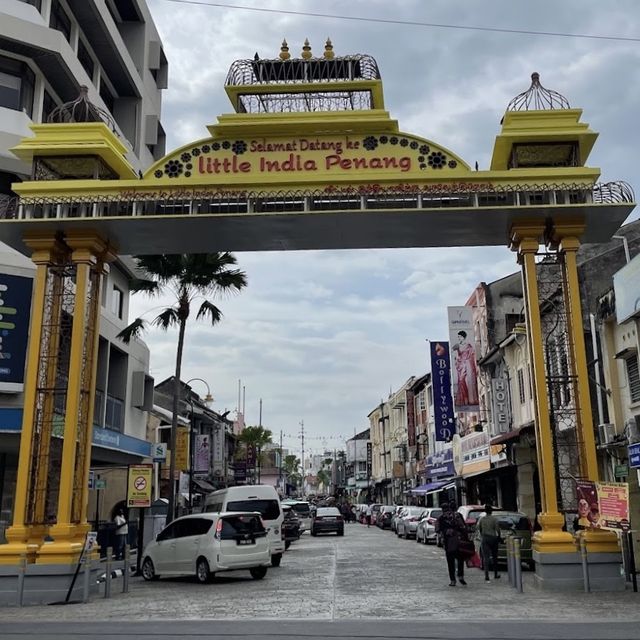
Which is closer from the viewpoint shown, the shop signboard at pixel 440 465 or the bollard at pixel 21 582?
the bollard at pixel 21 582

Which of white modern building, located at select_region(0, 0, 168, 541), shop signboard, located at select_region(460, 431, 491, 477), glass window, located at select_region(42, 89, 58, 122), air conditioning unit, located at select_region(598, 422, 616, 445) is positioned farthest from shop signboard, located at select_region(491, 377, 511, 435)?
glass window, located at select_region(42, 89, 58, 122)

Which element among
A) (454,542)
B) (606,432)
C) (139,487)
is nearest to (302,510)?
(139,487)

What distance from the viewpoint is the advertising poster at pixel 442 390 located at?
1586 inches

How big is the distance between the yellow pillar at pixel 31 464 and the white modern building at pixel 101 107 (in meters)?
1.03

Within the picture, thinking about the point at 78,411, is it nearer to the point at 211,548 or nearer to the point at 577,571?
the point at 211,548

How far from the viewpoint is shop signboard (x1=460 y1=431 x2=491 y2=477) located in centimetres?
3615

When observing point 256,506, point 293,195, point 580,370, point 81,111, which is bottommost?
point 256,506

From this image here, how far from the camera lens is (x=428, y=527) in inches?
1227

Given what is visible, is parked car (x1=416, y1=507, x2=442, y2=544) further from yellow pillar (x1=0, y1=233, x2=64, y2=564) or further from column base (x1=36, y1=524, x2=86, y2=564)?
yellow pillar (x1=0, y1=233, x2=64, y2=564)

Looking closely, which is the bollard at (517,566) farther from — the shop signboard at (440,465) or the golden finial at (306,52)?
the shop signboard at (440,465)

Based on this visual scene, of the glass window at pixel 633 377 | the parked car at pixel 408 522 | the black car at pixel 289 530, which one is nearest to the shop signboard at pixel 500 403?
the parked car at pixel 408 522

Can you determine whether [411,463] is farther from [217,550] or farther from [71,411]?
[71,411]

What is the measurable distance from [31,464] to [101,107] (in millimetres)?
19276

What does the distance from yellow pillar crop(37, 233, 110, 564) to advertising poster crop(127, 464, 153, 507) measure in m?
5.74
